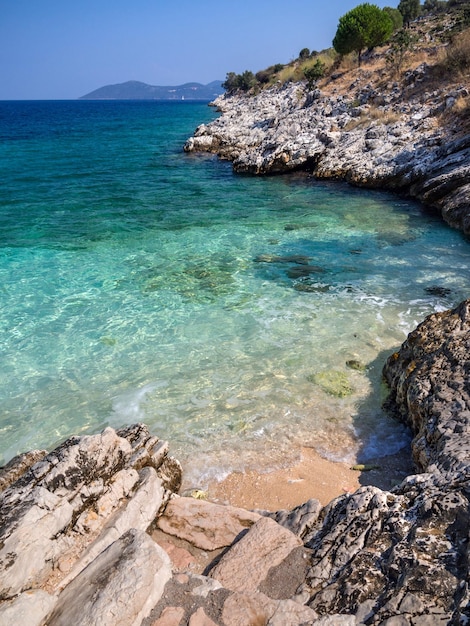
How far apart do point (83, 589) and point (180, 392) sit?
5.33 m

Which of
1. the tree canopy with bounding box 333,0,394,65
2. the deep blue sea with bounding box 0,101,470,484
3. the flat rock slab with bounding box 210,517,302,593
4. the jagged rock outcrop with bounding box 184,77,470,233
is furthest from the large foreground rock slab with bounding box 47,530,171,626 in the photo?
the tree canopy with bounding box 333,0,394,65

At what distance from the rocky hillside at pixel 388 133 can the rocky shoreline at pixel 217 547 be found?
15748 millimetres

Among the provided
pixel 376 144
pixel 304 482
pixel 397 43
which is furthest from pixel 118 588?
pixel 397 43

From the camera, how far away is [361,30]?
4819 cm

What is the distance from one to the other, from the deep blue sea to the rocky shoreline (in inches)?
67.9

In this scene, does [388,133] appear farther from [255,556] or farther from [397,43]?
[255,556]

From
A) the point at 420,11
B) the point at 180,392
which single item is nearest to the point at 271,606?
the point at 180,392

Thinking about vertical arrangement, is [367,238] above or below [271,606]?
above

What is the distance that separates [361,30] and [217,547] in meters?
54.7

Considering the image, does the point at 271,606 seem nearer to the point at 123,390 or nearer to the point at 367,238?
the point at 123,390

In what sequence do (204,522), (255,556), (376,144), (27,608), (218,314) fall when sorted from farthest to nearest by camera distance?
(376,144) < (218,314) < (204,522) < (255,556) < (27,608)

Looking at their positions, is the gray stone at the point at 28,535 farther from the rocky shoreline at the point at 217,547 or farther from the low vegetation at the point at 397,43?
the low vegetation at the point at 397,43

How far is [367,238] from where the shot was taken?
61.6 feet

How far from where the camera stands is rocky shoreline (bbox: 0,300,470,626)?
13.2 feet
